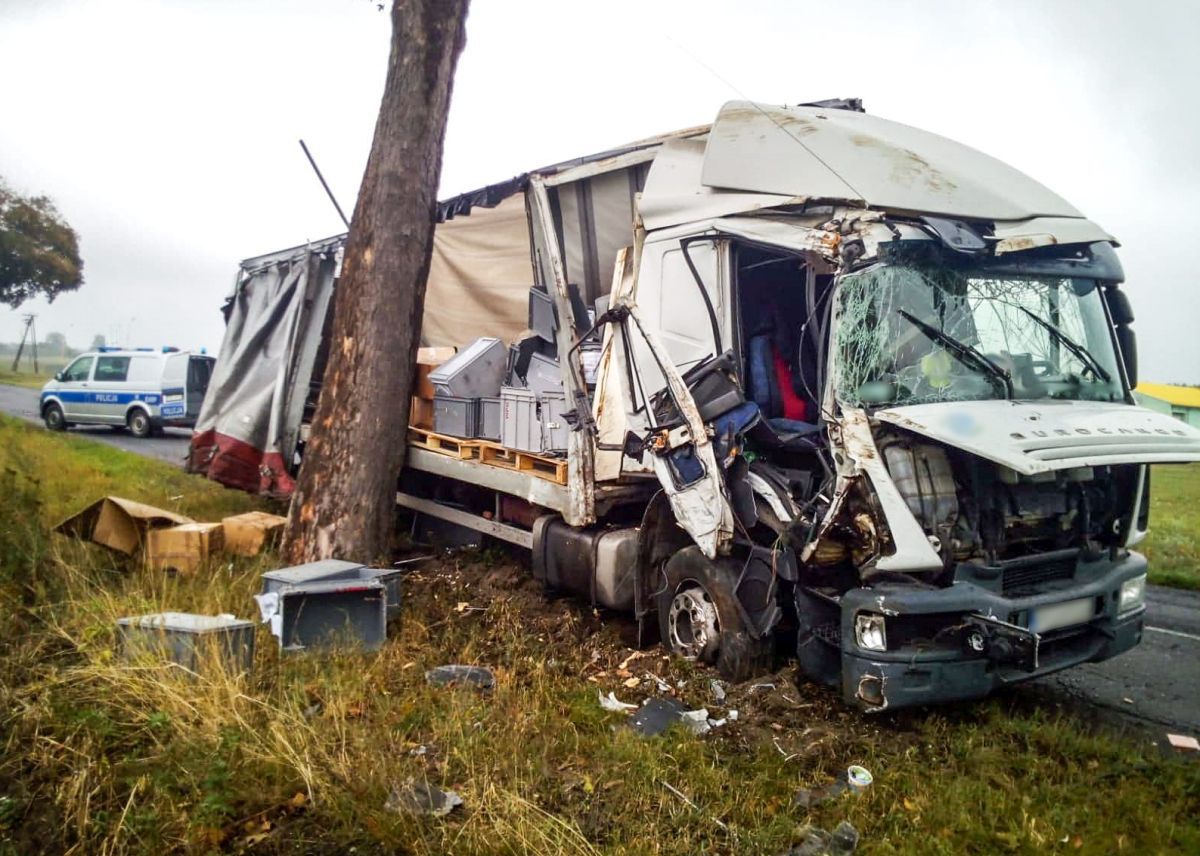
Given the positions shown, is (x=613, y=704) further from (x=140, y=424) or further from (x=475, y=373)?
(x=140, y=424)

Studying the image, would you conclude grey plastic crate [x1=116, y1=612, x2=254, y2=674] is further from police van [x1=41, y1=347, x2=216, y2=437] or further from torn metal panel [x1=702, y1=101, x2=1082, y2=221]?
police van [x1=41, y1=347, x2=216, y2=437]

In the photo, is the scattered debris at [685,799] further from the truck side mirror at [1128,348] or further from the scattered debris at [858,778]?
the truck side mirror at [1128,348]

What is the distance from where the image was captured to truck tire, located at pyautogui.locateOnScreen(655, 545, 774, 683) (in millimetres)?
4363

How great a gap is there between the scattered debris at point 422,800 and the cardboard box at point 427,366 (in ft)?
15.0

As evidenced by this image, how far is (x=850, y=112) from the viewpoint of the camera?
5.26m

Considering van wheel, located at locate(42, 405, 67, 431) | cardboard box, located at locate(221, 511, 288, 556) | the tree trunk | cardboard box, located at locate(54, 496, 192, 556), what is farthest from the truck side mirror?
van wheel, located at locate(42, 405, 67, 431)

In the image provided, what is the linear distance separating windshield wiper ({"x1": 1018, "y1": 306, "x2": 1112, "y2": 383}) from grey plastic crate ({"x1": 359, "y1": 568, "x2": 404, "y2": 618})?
152 inches

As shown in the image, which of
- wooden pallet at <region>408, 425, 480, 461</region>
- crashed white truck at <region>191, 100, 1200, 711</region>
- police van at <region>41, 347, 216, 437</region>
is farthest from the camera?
police van at <region>41, 347, 216, 437</region>

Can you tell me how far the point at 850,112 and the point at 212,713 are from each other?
491 centimetres

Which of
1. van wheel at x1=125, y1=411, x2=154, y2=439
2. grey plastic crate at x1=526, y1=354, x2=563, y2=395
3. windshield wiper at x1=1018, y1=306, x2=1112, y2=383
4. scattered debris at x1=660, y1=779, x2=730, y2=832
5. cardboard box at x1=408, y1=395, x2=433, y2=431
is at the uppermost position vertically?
windshield wiper at x1=1018, y1=306, x2=1112, y2=383

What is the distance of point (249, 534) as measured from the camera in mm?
6410

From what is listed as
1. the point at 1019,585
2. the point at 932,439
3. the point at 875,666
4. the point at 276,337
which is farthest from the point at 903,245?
the point at 276,337

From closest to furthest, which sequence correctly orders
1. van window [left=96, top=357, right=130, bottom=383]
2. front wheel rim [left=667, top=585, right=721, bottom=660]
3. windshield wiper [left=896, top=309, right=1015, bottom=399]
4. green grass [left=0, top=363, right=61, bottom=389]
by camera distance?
windshield wiper [left=896, top=309, right=1015, bottom=399] → front wheel rim [left=667, top=585, right=721, bottom=660] → van window [left=96, top=357, right=130, bottom=383] → green grass [left=0, top=363, right=61, bottom=389]

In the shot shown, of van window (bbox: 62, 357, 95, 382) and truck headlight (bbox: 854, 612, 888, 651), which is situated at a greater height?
van window (bbox: 62, 357, 95, 382)
